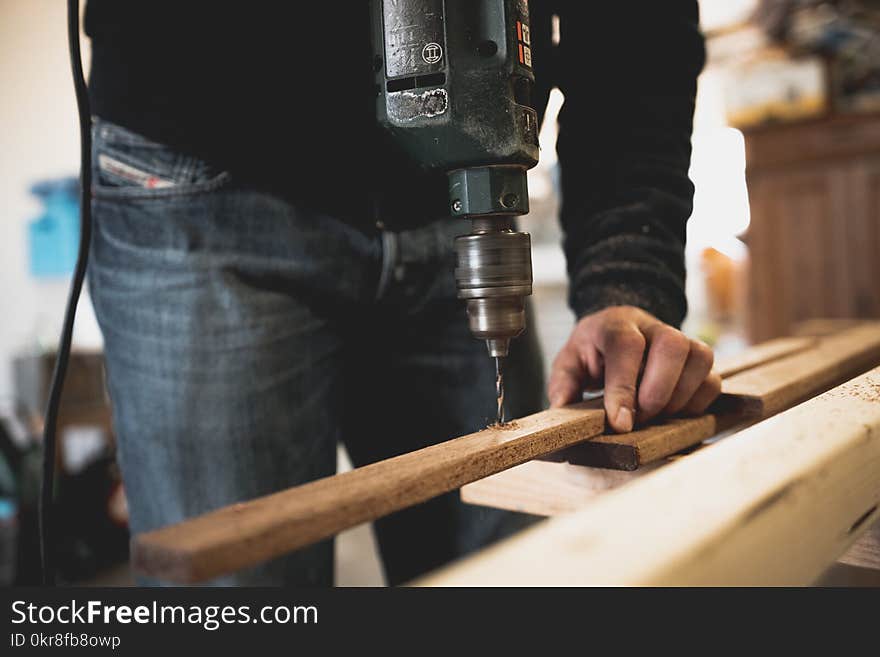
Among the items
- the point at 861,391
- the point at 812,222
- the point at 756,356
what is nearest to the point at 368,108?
the point at 861,391

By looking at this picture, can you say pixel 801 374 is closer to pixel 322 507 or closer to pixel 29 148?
pixel 322 507

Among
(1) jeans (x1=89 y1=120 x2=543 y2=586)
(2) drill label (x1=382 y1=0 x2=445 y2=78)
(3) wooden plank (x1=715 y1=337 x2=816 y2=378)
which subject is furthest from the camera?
(3) wooden plank (x1=715 y1=337 x2=816 y2=378)

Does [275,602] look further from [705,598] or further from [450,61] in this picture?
[450,61]

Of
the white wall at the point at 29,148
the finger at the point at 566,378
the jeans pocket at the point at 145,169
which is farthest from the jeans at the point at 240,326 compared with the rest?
the white wall at the point at 29,148

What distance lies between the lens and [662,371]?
0.65m

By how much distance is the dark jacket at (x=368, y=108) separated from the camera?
0.71m

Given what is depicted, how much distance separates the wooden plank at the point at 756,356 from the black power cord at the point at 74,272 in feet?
2.35

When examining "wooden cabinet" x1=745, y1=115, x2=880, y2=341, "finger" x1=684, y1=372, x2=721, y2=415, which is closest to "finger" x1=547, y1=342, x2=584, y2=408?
"finger" x1=684, y1=372, x2=721, y2=415

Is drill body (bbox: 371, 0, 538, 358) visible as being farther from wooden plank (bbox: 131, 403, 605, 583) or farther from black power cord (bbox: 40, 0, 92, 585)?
black power cord (bbox: 40, 0, 92, 585)

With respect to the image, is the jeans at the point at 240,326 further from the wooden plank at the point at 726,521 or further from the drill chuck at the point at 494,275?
the wooden plank at the point at 726,521

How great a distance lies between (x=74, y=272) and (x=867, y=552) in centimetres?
75

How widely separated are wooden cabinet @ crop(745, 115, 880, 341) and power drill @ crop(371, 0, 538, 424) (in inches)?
122

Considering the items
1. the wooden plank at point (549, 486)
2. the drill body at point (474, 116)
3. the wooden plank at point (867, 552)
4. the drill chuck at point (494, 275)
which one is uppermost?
the drill body at point (474, 116)

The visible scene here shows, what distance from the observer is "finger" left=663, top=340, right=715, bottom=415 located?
2.21 ft
